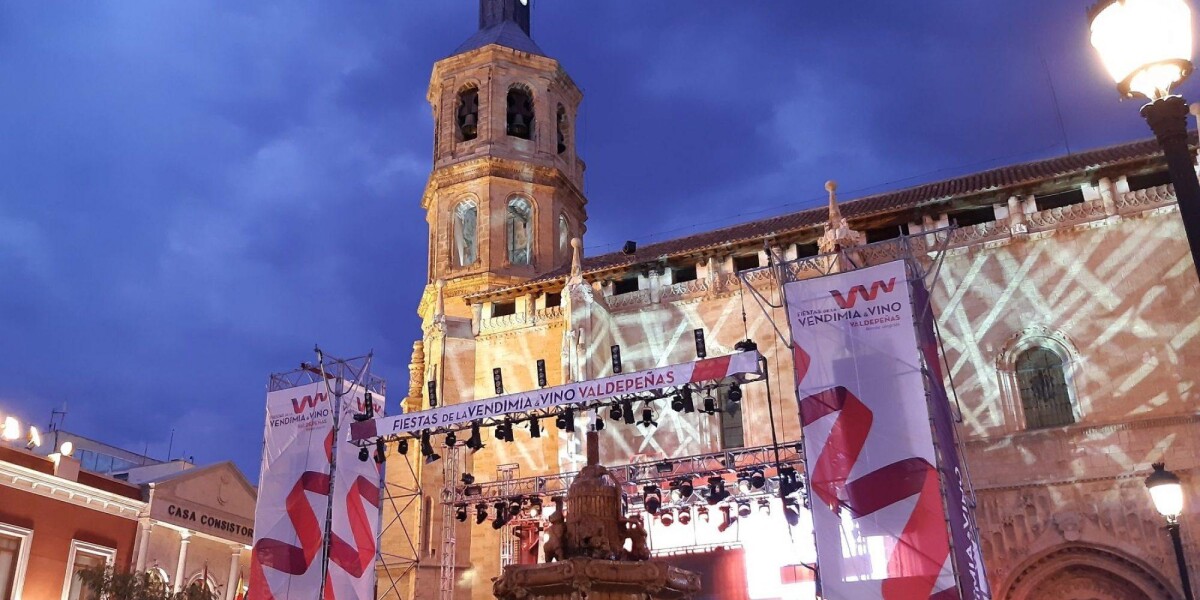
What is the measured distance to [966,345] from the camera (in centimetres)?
2661

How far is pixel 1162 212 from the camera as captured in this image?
83.5 ft

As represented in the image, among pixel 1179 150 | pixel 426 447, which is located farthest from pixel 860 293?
pixel 1179 150

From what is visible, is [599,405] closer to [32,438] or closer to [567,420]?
[567,420]

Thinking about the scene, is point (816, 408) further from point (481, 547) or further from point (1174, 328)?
point (481, 547)

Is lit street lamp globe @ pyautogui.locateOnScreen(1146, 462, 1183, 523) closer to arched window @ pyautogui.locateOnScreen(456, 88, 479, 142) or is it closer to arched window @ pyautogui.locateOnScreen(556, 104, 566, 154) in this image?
arched window @ pyautogui.locateOnScreen(456, 88, 479, 142)

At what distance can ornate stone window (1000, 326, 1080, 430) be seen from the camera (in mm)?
25266

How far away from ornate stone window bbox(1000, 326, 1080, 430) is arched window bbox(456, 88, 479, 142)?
74.2 feet

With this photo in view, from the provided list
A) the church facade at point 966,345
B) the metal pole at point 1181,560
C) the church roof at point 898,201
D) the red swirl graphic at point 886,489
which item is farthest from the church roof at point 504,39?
the metal pole at point 1181,560

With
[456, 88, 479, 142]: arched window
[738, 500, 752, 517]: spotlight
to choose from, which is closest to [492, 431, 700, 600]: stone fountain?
[738, 500, 752, 517]: spotlight

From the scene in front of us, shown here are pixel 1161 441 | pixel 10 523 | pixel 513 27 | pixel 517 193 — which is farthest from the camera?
pixel 513 27

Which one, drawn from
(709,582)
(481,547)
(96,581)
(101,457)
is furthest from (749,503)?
(101,457)

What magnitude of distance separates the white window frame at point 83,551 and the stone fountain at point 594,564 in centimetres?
1850

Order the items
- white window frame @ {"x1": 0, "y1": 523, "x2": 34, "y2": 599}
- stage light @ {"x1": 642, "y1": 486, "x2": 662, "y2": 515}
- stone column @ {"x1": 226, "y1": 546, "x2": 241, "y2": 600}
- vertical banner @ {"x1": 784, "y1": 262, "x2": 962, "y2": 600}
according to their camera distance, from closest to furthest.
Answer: vertical banner @ {"x1": 784, "y1": 262, "x2": 962, "y2": 600} → stage light @ {"x1": 642, "y1": 486, "x2": 662, "y2": 515} → white window frame @ {"x1": 0, "y1": 523, "x2": 34, "y2": 599} → stone column @ {"x1": 226, "y1": 546, "x2": 241, "y2": 600}

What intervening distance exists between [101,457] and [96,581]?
69.8ft
